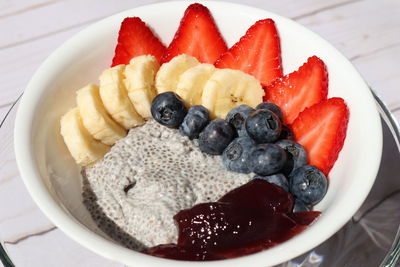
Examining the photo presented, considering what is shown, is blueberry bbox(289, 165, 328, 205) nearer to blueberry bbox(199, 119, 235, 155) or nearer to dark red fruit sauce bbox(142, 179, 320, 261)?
dark red fruit sauce bbox(142, 179, 320, 261)

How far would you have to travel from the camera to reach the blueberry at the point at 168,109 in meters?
1.30

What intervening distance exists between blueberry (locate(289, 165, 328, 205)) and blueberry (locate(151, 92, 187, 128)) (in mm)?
320

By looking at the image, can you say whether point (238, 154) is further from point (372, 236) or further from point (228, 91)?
point (372, 236)

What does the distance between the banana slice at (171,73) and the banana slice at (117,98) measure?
94 millimetres

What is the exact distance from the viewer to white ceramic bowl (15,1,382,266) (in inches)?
41.9

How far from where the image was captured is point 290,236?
42.9 inches

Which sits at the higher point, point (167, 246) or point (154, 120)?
point (154, 120)

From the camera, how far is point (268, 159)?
120 centimetres

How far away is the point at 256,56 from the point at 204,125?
0.26 metres

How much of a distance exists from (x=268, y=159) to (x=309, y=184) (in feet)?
0.35

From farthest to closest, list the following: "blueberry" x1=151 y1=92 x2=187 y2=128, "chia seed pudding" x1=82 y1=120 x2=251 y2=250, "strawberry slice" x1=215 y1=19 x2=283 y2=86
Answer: "strawberry slice" x1=215 y1=19 x2=283 y2=86 → "blueberry" x1=151 y1=92 x2=187 y2=128 → "chia seed pudding" x1=82 y1=120 x2=251 y2=250

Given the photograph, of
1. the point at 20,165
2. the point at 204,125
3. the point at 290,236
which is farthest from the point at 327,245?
the point at 20,165

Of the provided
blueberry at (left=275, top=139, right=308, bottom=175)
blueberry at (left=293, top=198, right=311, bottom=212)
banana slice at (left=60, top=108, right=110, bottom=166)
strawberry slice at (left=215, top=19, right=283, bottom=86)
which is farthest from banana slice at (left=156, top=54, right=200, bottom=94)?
blueberry at (left=293, top=198, right=311, bottom=212)

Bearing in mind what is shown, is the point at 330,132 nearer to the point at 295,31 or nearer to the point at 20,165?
the point at 295,31
